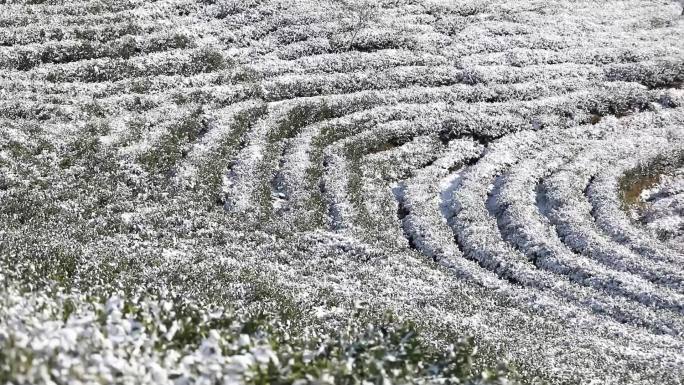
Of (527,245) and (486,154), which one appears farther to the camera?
(486,154)

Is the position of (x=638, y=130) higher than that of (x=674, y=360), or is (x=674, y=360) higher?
(x=638, y=130)

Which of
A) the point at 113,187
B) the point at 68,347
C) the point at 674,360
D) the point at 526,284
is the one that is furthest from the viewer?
the point at 113,187

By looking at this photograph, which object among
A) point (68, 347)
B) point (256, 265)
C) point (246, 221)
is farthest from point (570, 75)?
point (68, 347)

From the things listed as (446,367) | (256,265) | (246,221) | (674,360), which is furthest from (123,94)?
(446,367)

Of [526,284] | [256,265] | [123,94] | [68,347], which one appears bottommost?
[526,284]

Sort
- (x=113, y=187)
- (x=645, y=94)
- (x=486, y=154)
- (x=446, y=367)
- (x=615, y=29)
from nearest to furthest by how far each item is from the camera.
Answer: (x=446, y=367) → (x=113, y=187) → (x=486, y=154) → (x=645, y=94) → (x=615, y=29)

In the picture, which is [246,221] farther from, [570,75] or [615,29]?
[615,29]
